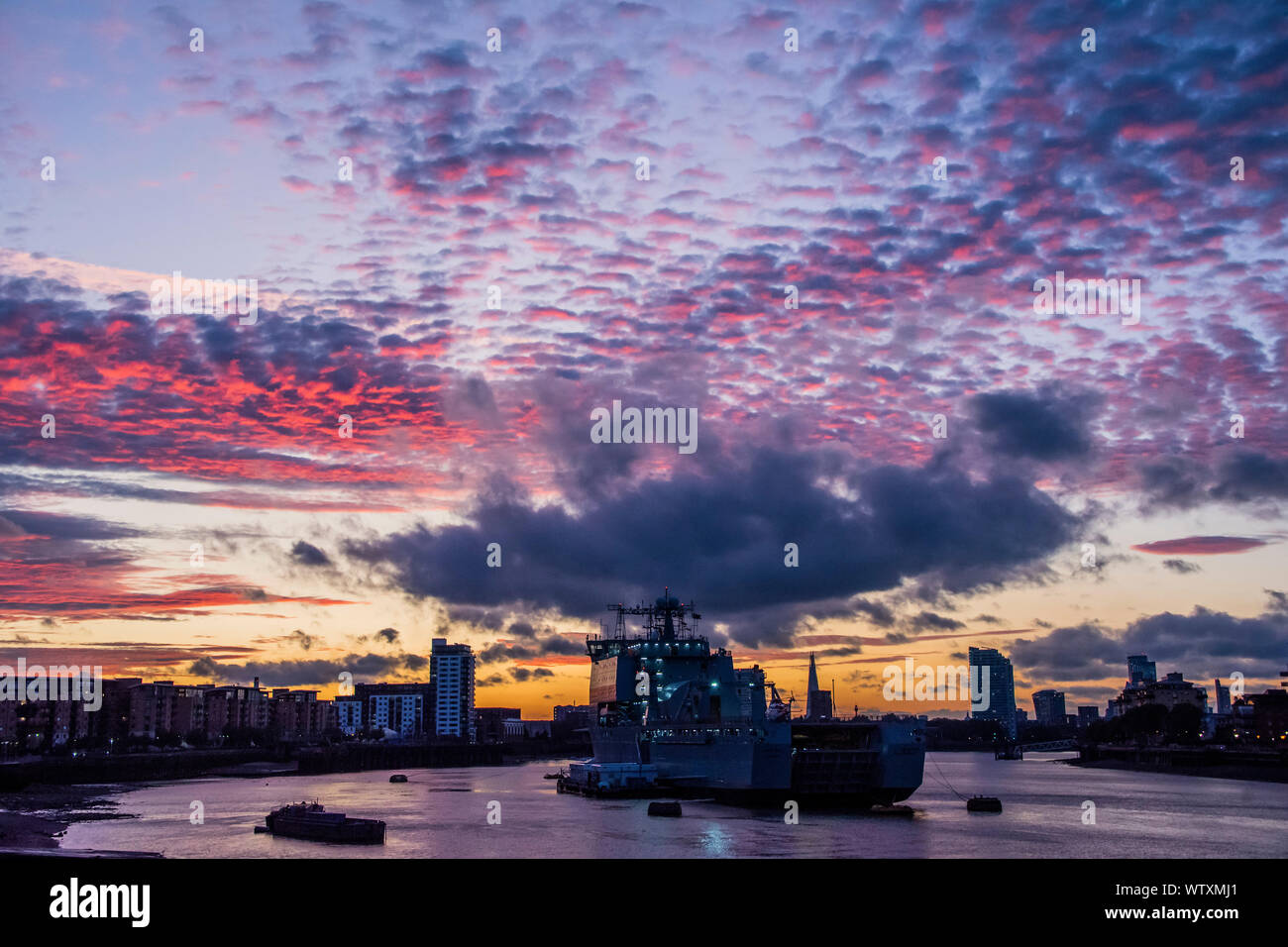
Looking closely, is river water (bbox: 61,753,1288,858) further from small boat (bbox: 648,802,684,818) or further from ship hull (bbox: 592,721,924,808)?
A: ship hull (bbox: 592,721,924,808)

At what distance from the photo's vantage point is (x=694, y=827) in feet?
219

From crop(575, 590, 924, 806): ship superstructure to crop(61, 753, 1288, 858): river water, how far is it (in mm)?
→ 2893

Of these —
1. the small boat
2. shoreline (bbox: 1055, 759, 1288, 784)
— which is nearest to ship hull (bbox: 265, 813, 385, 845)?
the small boat

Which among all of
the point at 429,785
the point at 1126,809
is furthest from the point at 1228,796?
the point at 429,785

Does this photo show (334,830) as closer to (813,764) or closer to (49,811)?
(813,764)

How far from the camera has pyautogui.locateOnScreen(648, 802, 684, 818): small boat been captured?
241 feet

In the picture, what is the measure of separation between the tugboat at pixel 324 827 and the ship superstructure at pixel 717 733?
29.3m

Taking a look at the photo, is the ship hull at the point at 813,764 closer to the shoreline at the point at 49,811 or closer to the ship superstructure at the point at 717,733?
the ship superstructure at the point at 717,733

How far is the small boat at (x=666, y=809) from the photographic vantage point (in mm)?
73500

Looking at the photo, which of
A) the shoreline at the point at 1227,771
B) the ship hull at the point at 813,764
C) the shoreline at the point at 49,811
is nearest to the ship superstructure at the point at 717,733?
the ship hull at the point at 813,764

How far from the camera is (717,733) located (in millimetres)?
Result: 84688
